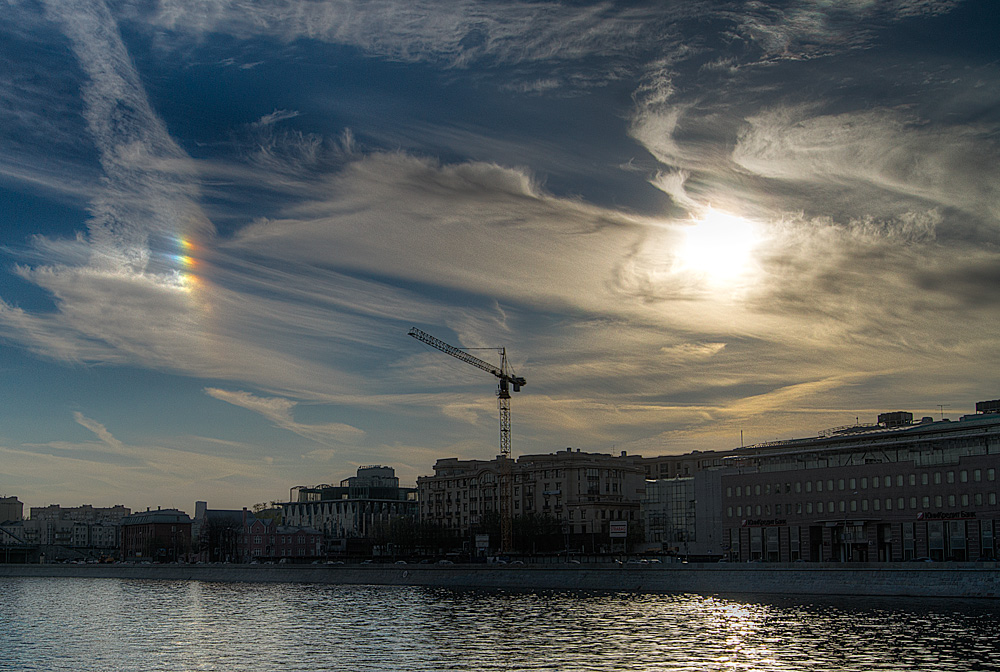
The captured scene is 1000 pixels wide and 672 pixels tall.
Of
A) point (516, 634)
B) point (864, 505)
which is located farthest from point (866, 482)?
point (516, 634)

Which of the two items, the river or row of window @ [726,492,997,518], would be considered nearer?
the river

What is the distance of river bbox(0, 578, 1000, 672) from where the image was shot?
66812 mm

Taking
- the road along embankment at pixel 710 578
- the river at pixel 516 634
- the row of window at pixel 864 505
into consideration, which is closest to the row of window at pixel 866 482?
the row of window at pixel 864 505

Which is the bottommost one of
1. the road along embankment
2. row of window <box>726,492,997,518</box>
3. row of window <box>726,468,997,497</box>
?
the road along embankment

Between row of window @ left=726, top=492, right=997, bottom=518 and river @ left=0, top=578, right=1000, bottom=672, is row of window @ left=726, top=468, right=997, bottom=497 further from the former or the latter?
river @ left=0, top=578, right=1000, bottom=672

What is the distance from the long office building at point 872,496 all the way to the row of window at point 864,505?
0.47 feet

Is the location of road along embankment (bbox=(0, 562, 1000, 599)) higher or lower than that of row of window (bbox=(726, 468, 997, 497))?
lower

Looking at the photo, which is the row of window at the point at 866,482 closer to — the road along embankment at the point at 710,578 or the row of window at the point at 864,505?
the row of window at the point at 864,505

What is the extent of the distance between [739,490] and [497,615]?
278 ft

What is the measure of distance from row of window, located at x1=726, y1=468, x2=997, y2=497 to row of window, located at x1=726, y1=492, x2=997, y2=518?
197 cm

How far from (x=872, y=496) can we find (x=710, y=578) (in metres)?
38.2

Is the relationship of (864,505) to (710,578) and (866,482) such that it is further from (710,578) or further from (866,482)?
(710,578)

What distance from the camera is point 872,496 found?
155 meters

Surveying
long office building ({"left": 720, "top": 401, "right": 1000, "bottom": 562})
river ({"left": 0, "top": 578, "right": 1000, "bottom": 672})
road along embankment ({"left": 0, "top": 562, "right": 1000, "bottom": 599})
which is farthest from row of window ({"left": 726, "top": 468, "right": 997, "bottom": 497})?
river ({"left": 0, "top": 578, "right": 1000, "bottom": 672})
